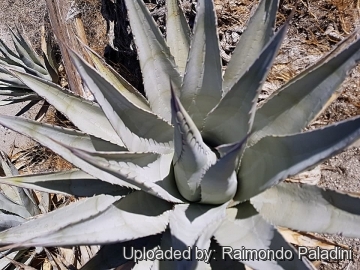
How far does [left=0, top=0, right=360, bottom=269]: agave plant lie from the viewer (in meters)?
0.87

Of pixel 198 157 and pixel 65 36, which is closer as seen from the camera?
pixel 198 157

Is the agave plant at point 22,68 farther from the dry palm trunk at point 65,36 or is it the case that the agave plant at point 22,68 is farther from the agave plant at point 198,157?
the agave plant at point 198,157

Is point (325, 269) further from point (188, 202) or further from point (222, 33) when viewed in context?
point (222, 33)

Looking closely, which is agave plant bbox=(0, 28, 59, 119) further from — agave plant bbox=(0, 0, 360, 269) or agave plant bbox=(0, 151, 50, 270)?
agave plant bbox=(0, 0, 360, 269)

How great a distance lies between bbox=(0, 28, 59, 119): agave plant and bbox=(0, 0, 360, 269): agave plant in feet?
5.44

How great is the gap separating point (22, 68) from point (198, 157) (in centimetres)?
224

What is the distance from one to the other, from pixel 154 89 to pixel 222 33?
2.68ft

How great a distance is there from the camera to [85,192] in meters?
1.16

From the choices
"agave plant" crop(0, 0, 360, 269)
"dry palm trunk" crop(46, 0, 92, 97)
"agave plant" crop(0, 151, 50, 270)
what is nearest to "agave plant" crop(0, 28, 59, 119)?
"dry palm trunk" crop(46, 0, 92, 97)

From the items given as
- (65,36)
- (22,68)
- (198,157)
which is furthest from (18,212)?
(198,157)

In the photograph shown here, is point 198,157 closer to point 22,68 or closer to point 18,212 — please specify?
point 18,212

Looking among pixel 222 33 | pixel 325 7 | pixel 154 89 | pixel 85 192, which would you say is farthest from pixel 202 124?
pixel 325 7

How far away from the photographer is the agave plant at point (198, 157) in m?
0.87

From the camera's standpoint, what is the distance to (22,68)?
277 cm
